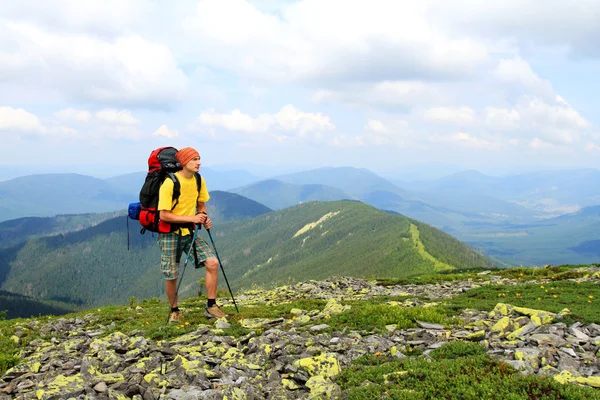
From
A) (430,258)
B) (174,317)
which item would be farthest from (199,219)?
(430,258)

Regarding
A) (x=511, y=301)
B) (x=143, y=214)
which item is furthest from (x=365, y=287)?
(x=143, y=214)

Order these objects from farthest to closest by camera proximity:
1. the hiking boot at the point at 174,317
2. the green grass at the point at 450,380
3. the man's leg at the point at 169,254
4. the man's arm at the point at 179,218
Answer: the hiking boot at the point at 174,317
the man's leg at the point at 169,254
the man's arm at the point at 179,218
the green grass at the point at 450,380

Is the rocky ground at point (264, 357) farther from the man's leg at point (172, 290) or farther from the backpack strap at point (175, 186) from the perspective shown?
the backpack strap at point (175, 186)

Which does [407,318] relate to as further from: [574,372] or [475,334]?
[574,372]

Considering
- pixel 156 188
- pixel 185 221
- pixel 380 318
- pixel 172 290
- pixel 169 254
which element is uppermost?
pixel 156 188

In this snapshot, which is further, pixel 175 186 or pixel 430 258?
pixel 430 258

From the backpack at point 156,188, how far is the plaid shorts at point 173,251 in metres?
0.39

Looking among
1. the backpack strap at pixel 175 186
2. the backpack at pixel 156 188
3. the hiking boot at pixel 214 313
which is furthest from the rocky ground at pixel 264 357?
the backpack strap at pixel 175 186

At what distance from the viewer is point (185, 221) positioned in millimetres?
11844

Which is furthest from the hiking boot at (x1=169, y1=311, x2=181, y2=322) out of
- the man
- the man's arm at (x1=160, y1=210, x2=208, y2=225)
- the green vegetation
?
the green vegetation

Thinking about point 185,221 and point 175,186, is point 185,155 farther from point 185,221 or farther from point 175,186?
point 185,221

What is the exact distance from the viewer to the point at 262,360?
31.8ft

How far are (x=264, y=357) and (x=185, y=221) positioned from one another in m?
4.82

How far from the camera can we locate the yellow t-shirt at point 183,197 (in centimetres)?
1155
